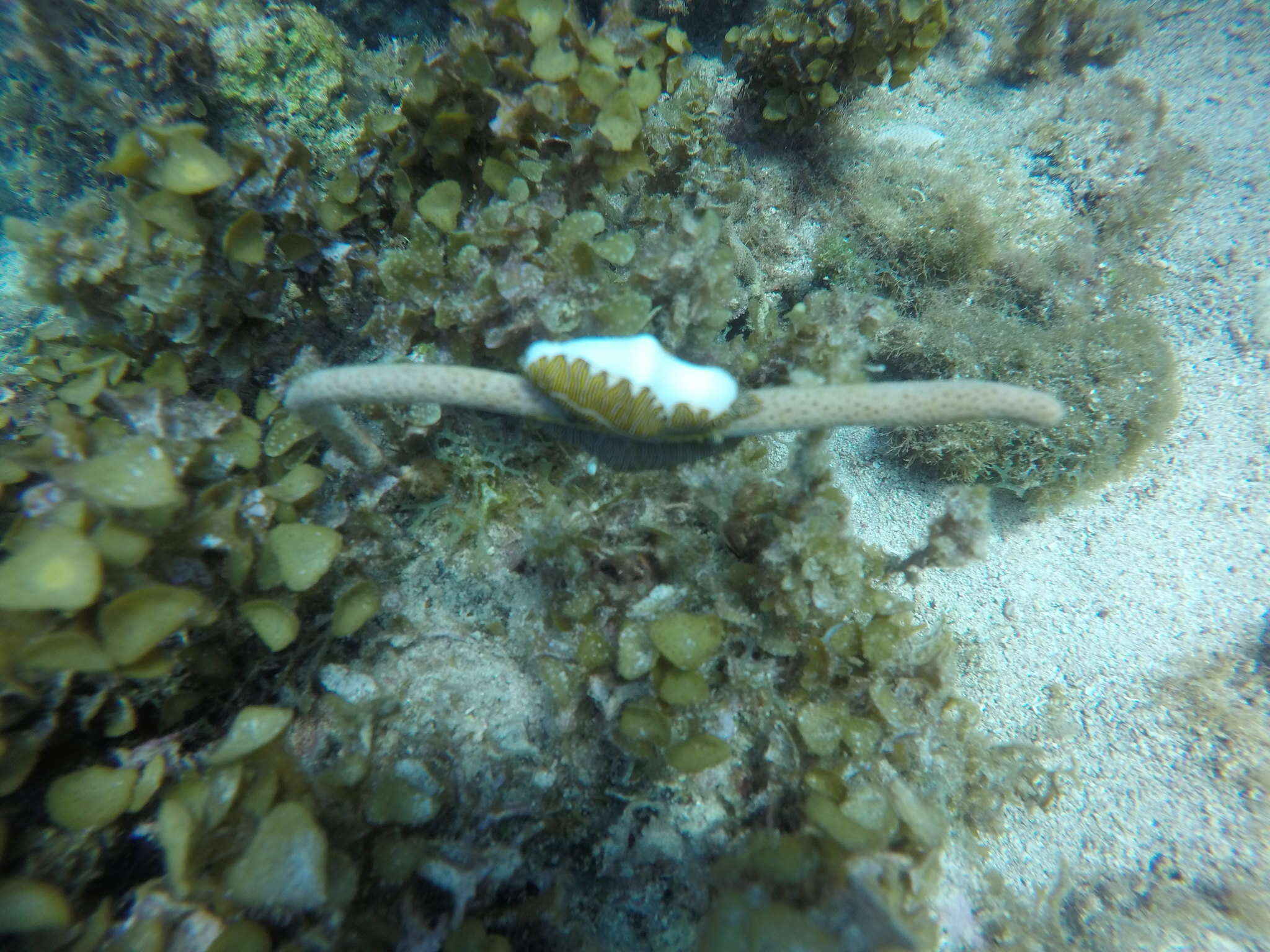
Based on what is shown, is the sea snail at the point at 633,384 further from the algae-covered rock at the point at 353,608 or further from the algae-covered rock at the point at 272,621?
the algae-covered rock at the point at 272,621

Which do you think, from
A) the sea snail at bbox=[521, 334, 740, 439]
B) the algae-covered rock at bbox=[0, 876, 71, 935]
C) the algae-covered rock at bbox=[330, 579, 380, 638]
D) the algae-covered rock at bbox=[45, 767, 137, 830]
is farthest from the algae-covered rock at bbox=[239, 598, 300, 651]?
the sea snail at bbox=[521, 334, 740, 439]

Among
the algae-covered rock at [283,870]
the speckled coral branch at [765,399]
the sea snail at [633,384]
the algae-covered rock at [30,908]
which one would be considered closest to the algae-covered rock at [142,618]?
the algae-covered rock at [30,908]

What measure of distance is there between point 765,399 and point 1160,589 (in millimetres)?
3191

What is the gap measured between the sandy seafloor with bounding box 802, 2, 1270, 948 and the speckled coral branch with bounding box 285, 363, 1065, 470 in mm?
1693

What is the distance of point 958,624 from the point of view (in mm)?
3393

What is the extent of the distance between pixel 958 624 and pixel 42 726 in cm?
471

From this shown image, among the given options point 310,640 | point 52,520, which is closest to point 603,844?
point 310,640

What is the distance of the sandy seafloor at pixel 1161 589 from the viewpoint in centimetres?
278

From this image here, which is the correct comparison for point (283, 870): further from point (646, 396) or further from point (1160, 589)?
point (1160, 589)

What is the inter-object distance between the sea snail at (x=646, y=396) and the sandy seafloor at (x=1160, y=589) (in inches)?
67.6

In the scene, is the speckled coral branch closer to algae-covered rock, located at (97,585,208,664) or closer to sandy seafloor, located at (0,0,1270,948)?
algae-covered rock, located at (97,585,208,664)

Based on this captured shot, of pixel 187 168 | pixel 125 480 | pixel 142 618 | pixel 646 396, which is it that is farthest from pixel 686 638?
pixel 187 168

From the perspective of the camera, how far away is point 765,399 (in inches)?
92.4

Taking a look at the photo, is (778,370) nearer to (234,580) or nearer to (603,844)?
(603,844)
